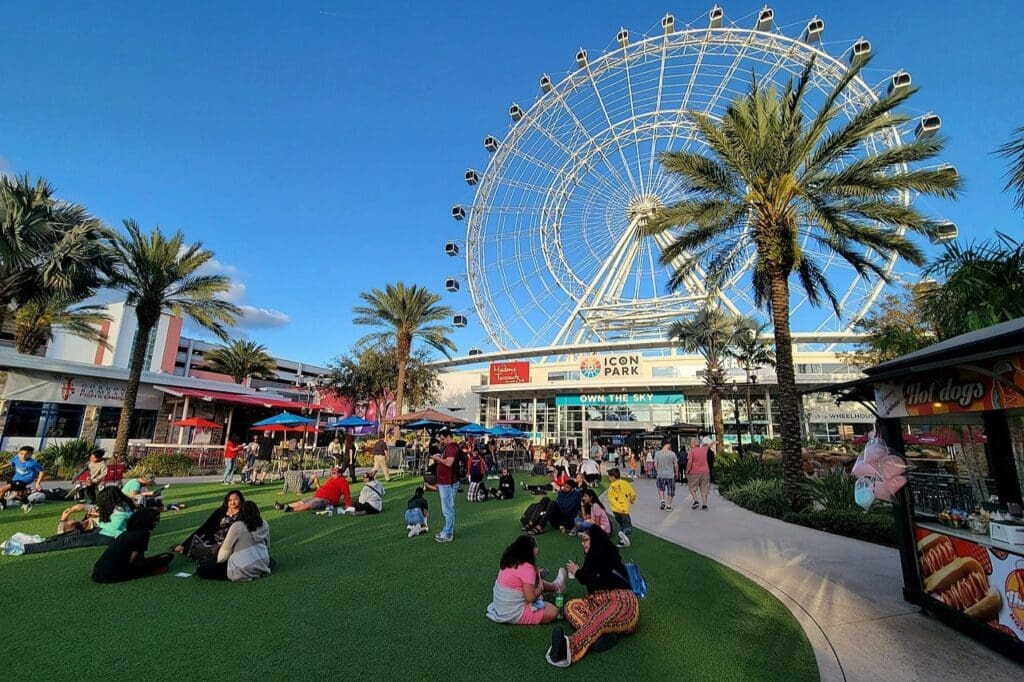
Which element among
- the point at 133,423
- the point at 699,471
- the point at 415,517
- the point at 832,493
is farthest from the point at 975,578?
Result: the point at 133,423

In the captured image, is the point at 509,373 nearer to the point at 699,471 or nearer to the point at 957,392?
the point at 699,471

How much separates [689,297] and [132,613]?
1545 inches

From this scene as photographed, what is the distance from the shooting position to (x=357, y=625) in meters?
4.38

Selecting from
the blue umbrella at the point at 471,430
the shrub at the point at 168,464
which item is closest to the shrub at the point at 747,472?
the blue umbrella at the point at 471,430

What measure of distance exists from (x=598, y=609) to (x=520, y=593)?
738mm

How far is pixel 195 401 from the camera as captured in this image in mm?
23719

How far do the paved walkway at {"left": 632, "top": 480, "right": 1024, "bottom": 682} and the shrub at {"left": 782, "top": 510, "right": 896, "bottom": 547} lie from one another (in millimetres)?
311

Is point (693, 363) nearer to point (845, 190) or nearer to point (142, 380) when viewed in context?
point (845, 190)

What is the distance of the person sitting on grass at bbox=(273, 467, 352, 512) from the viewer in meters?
10.4

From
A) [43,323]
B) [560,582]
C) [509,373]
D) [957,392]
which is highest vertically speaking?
[509,373]

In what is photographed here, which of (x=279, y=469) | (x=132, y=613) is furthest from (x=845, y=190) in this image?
(x=279, y=469)

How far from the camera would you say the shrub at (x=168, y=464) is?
16.7 m

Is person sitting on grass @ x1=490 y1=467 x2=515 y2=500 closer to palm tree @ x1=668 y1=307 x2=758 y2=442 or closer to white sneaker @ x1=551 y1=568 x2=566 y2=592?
white sneaker @ x1=551 y1=568 x2=566 y2=592


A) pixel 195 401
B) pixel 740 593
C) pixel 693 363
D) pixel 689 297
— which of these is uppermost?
pixel 689 297
